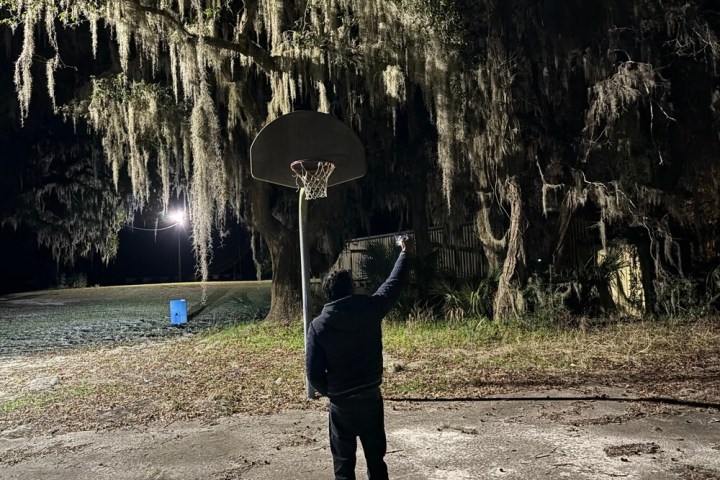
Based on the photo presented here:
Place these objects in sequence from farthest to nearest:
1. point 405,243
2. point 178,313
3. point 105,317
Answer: point 105,317, point 178,313, point 405,243

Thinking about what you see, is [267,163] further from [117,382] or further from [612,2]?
[612,2]

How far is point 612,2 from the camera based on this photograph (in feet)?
33.3

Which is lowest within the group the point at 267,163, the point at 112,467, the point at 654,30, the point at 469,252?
the point at 112,467

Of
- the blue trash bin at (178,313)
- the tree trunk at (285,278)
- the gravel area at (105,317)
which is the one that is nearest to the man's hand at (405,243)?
the tree trunk at (285,278)

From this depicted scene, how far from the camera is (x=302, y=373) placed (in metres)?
7.65

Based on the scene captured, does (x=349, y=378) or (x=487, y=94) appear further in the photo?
(x=487, y=94)

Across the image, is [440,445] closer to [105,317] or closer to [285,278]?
[285,278]

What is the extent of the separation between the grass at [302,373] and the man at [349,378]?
286 centimetres

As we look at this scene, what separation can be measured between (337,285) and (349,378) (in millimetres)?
521

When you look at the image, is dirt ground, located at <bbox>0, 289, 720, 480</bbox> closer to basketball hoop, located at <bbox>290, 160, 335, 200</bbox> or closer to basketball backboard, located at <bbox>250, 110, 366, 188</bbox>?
basketball hoop, located at <bbox>290, 160, 335, 200</bbox>

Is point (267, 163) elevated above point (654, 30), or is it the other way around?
point (654, 30)

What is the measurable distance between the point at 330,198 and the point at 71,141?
37.6 feet

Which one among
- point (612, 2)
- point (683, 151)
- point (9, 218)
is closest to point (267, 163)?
point (612, 2)

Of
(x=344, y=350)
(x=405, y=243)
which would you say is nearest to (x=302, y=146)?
(x=405, y=243)
